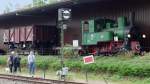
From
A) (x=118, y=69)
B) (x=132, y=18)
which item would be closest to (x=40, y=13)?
(x=132, y=18)

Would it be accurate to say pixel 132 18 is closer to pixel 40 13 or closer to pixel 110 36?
pixel 110 36

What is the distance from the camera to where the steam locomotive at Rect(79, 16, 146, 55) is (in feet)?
92.9

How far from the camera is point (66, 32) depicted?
39875 millimetres

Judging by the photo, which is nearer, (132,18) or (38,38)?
(132,18)

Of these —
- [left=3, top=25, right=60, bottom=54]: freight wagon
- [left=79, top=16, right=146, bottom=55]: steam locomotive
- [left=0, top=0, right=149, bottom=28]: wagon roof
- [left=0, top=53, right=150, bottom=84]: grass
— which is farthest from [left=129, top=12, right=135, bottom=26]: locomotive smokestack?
[left=3, top=25, right=60, bottom=54]: freight wagon

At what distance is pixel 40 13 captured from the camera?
4291cm

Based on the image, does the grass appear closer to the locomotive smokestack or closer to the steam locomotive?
the steam locomotive

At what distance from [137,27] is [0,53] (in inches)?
780

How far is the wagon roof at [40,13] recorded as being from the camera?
3453 centimetres

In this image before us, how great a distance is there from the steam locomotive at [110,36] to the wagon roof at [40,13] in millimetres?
2267

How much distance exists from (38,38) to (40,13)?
13.0 feet

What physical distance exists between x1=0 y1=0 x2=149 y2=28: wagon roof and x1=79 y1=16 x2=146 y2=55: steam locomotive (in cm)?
227

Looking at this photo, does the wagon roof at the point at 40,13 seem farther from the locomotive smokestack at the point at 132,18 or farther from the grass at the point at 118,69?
the grass at the point at 118,69

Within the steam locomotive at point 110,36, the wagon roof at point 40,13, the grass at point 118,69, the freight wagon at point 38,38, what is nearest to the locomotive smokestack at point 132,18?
the steam locomotive at point 110,36
